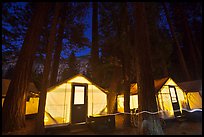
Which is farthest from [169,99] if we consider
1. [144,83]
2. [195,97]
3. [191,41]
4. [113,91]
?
[191,41]

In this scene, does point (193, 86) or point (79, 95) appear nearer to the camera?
point (79, 95)

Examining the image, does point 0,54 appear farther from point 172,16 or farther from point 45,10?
point 172,16

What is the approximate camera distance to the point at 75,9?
1134 centimetres

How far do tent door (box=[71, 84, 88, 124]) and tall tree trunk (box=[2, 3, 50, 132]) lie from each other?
9.15 ft

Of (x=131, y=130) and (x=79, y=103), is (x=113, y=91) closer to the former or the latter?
(x=79, y=103)

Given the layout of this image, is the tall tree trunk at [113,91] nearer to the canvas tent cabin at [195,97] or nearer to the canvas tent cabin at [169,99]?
the canvas tent cabin at [169,99]

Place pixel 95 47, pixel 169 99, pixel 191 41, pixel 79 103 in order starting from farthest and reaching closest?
pixel 191 41 → pixel 95 47 → pixel 169 99 → pixel 79 103

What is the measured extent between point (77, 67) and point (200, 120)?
1263 centimetres

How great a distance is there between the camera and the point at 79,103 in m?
7.02

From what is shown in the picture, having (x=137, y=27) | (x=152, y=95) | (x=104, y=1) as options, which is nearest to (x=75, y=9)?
(x=104, y=1)

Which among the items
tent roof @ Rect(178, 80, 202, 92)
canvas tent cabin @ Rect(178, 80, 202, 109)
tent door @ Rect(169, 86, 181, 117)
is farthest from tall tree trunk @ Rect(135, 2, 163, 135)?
tent roof @ Rect(178, 80, 202, 92)

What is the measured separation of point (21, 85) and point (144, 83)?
6.53 meters

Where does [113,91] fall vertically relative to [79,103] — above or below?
above

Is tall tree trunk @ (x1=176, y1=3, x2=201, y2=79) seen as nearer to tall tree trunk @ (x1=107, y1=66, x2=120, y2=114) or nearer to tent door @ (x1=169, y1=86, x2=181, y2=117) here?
tent door @ (x1=169, y1=86, x2=181, y2=117)
